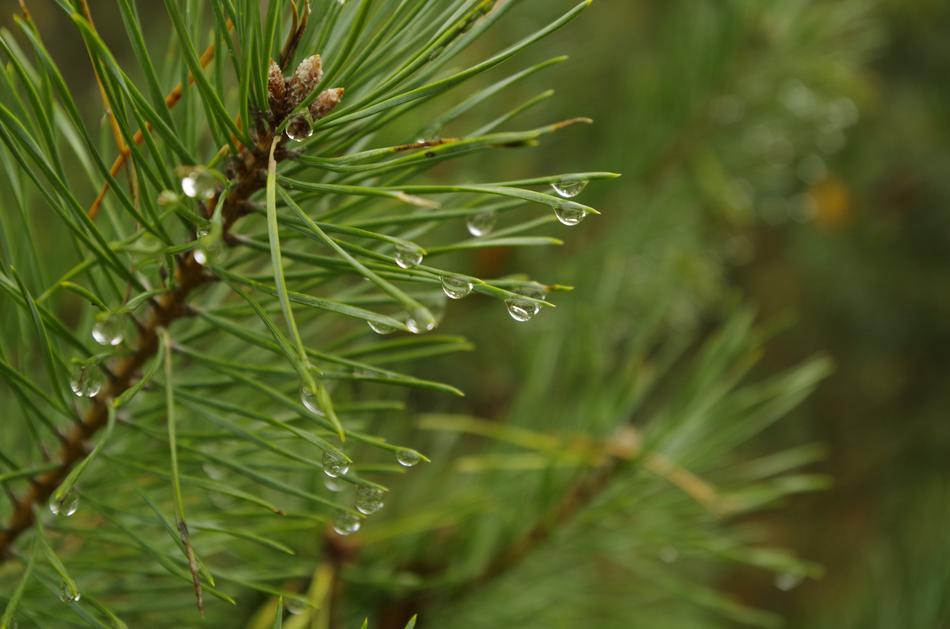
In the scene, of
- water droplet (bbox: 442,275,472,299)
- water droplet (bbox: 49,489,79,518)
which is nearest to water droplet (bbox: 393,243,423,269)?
water droplet (bbox: 442,275,472,299)

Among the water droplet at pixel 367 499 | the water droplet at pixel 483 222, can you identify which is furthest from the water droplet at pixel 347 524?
the water droplet at pixel 483 222

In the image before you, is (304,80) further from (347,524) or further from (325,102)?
(347,524)

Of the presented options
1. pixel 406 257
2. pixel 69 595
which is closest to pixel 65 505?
pixel 69 595

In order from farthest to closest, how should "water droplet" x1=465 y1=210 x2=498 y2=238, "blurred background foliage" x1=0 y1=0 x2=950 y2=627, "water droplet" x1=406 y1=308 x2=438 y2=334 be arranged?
"blurred background foliage" x1=0 y1=0 x2=950 y2=627 < "water droplet" x1=465 y1=210 x2=498 y2=238 < "water droplet" x1=406 y1=308 x2=438 y2=334

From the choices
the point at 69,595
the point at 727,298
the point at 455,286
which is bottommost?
the point at 69,595

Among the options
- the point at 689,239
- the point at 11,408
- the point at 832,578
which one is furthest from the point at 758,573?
the point at 11,408

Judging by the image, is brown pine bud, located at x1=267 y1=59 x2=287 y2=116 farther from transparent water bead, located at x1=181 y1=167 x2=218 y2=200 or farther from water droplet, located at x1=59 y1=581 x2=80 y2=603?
water droplet, located at x1=59 y1=581 x2=80 y2=603

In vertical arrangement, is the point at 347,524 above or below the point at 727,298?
below

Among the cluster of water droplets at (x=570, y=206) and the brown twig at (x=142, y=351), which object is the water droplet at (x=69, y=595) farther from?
the cluster of water droplets at (x=570, y=206)
